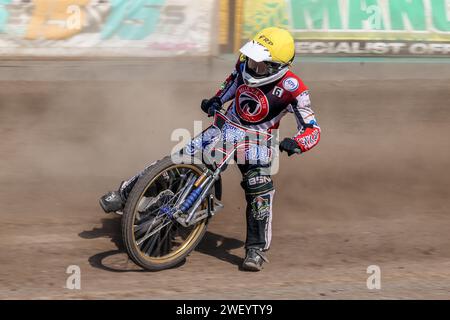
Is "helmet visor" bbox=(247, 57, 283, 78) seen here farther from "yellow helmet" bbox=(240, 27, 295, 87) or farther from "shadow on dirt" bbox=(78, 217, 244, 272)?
"shadow on dirt" bbox=(78, 217, 244, 272)

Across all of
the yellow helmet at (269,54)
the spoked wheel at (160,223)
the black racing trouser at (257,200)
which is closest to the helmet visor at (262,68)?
the yellow helmet at (269,54)

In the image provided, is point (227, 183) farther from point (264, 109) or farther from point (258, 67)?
point (258, 67)

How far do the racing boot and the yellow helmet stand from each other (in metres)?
1.36

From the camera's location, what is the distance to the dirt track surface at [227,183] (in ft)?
18.2

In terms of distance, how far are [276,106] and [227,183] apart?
2.30 m

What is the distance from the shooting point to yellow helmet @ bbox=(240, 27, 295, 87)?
5.52 m

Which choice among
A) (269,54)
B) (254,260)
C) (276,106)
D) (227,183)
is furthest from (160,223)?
(227,183)

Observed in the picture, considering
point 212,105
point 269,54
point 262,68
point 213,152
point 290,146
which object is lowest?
point 213,152

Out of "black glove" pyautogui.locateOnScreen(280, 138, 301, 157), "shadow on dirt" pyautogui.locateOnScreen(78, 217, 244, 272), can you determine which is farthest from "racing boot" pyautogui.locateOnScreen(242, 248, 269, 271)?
"black glove" pyautogui.locateOnScreen(280, 138, 301, 157)

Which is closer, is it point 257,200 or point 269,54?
point 269,54

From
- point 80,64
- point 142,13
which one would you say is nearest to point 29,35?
point 80,64

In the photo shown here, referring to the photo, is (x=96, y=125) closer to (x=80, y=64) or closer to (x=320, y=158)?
(x=80, y=64)

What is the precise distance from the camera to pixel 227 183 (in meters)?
7.92

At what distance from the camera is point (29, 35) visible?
35.5 ft
